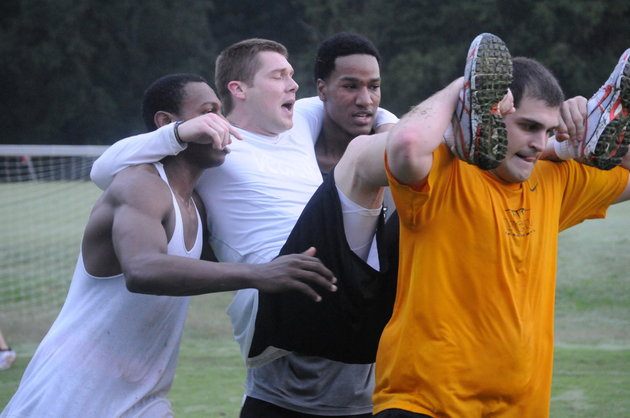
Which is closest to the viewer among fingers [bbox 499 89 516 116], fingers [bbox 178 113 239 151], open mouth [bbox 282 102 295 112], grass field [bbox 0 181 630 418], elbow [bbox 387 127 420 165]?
elbow [bbox 387 127 420 165]

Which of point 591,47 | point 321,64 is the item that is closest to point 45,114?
point 591,47

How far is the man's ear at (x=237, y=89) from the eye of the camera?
4004mm

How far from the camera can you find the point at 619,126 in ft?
9.67

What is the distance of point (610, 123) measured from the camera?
294cm

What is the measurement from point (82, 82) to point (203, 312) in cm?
2519

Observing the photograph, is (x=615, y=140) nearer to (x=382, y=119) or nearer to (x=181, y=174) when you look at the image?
(x=181, y=174)

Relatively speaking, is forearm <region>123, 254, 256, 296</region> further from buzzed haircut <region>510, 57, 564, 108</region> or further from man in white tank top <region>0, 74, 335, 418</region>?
buzzed haircut <region>510, 57, 564, 108</region>

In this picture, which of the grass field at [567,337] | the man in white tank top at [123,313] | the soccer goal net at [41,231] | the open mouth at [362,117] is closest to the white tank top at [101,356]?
the man in white tank top at [123,313]

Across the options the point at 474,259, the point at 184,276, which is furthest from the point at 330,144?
the point at 474,259

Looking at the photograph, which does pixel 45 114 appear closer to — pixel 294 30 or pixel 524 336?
pixel 294 30

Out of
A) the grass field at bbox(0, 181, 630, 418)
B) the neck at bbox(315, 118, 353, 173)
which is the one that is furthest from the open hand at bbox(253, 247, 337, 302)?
the grass field at bbox(0, 181, 630, 418)

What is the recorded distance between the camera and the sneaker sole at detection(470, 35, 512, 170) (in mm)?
2555

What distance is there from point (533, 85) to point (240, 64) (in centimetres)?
162

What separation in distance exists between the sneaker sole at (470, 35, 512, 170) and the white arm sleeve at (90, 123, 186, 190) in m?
1.13
